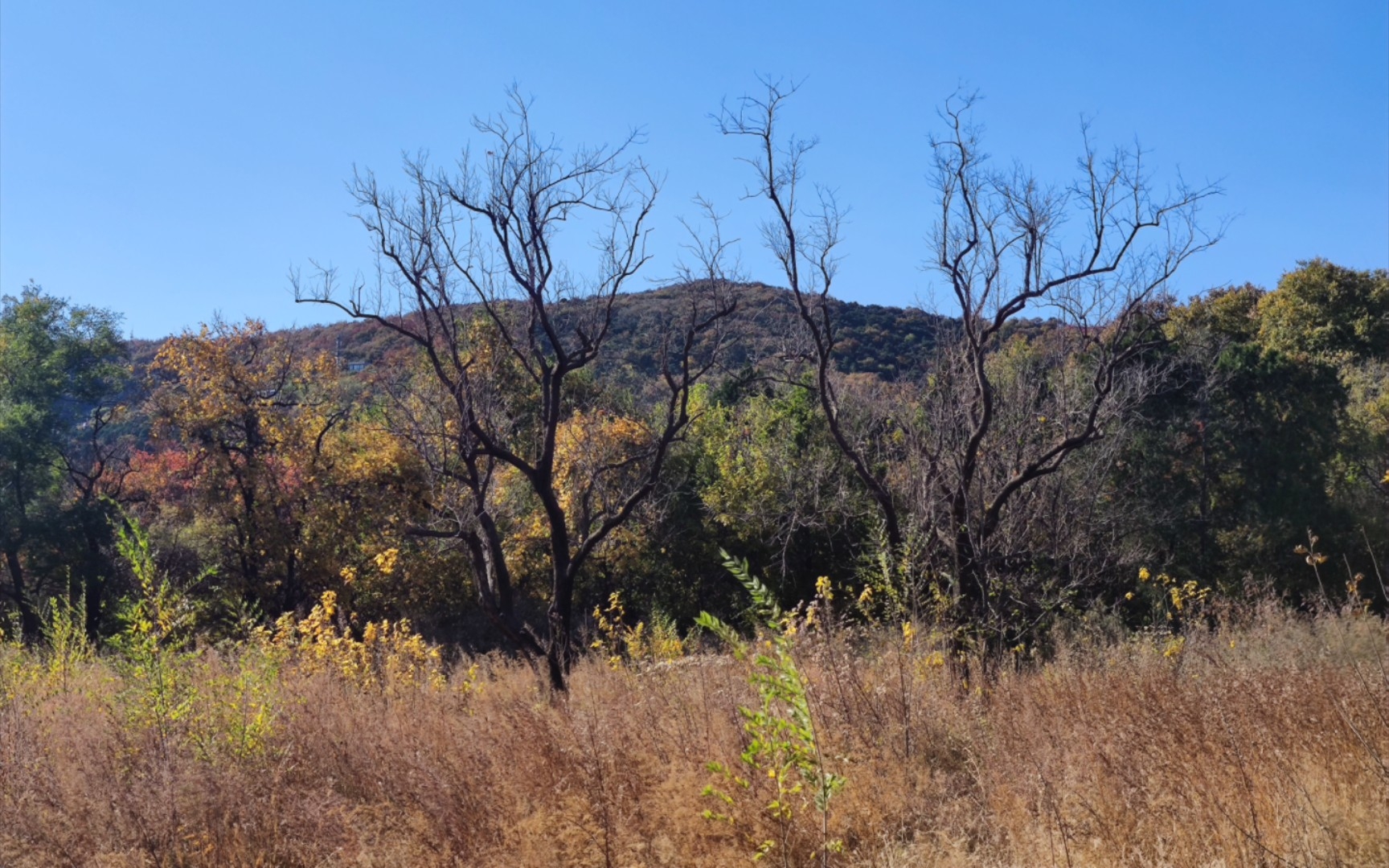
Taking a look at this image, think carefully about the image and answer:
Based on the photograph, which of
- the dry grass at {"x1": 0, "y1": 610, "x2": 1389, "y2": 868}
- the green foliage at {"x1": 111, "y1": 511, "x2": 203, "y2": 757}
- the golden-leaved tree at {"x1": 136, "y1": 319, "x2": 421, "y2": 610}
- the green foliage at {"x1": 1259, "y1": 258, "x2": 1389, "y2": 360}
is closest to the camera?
the dry grass at {"x1": 0, "y1": 610, "x2": 1389, "y2": 868}

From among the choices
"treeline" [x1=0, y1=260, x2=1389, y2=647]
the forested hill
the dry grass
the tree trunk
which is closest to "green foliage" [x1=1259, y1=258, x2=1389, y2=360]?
"treeline" [x1=0, y1=260, x2=1389, y2=647]

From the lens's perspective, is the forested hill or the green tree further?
the forested hill

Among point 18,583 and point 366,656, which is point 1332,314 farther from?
point 18,583

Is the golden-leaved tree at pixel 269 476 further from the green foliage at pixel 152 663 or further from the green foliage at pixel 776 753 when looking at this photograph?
the green foliage at pixel 776 753

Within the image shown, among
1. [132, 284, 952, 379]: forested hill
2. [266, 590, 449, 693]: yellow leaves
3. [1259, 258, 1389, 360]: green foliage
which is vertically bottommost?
[266, 590, 449, 693]: yellow leaves

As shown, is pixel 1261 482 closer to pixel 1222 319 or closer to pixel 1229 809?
pixel 1222 319

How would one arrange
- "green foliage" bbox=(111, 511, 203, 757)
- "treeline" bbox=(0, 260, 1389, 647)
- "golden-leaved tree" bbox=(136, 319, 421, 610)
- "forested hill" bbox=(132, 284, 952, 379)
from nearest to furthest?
"green foliage" bbox=(111, 511, 203, 757) → "treeline" bbox=(0, 260, 1389, 647) → "golden-leaved tree" bbox=(136, 319, 421, 610) → "forested hill" bbox=(132, 284, 952, 379)

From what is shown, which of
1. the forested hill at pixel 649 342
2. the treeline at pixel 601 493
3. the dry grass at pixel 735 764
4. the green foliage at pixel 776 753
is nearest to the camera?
the green foliage at pixel 776 753

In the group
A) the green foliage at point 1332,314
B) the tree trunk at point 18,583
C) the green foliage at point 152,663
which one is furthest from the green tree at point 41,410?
the green foliage at point 1332,314

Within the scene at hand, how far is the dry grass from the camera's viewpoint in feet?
13.6

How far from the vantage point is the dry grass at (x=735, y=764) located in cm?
416

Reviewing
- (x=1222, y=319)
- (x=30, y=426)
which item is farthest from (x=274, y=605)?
(x=1222, y=319)

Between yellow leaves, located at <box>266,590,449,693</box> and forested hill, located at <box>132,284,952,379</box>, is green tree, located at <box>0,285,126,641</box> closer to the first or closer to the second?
forested hill, located at <box>132,284,952,379</box>

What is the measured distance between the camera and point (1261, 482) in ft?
67.8
